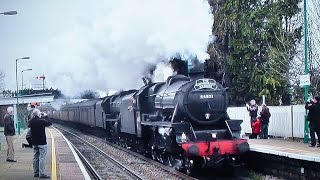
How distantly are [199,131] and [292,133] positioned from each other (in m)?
5.68

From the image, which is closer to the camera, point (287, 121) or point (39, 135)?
point (39, 135)

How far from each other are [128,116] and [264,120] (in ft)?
18.0

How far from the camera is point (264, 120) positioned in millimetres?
17531

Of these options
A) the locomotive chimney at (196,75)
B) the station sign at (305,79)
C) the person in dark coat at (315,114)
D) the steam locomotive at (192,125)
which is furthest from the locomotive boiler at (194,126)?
the station sign at (305,79)

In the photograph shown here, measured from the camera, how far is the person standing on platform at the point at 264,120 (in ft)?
57.1

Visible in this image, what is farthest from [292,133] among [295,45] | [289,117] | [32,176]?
[32,176]

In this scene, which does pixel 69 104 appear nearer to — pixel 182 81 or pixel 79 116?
pixel 79 116

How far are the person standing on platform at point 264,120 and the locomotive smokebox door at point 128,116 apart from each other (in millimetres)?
4938

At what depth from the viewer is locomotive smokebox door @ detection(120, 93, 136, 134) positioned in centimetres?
1795

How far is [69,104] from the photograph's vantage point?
4509cm

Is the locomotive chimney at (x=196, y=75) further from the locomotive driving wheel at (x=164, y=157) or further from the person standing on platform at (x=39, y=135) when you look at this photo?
the person standing on platform at (x=39, y=135)

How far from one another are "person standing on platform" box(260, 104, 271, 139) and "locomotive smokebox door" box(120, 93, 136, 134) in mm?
4938

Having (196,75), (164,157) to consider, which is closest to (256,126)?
(164,157)

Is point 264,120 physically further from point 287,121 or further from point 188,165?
point 188,165
